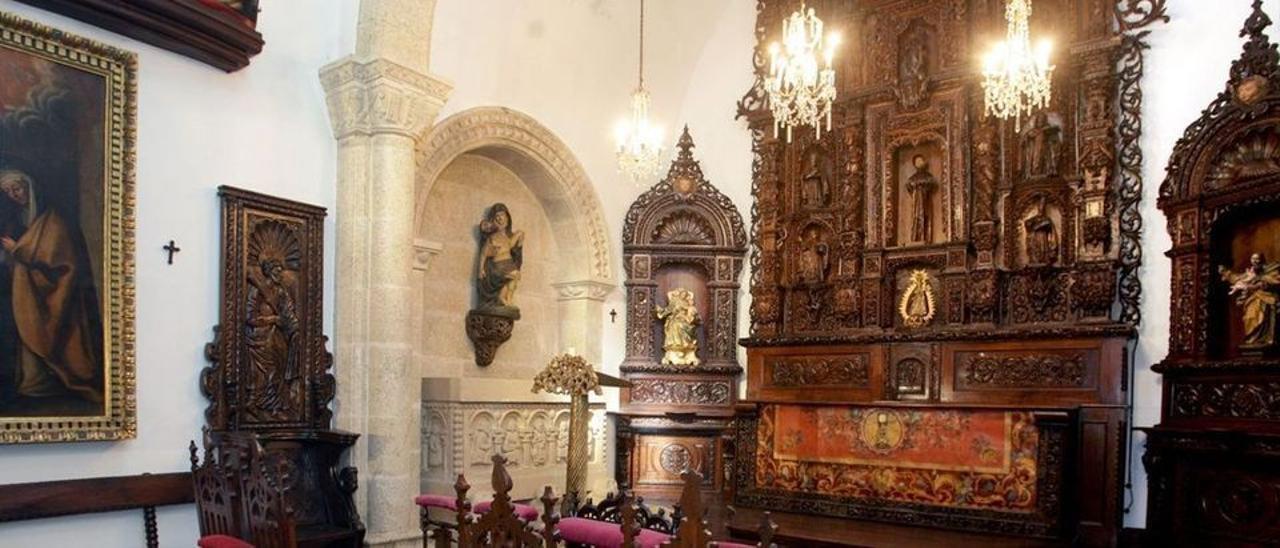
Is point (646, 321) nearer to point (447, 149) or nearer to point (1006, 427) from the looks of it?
point (447, 149)

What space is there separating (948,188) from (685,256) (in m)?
2.79

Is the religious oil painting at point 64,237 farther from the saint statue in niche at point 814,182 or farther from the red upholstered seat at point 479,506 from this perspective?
the saint statue in niche at point 814,182

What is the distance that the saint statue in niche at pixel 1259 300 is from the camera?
7035mm

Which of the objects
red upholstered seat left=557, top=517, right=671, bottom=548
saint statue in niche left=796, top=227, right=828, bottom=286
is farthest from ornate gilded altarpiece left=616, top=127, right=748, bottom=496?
red upholstered seat left=557, top=517, right=671, bottom=548

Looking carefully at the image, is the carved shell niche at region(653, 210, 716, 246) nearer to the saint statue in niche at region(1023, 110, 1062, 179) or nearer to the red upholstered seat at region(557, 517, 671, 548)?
the saint statue in niche at region(1023, 110, 1062, 179)

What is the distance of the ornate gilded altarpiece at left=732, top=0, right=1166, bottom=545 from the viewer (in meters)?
7.77

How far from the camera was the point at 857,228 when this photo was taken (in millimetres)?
9547

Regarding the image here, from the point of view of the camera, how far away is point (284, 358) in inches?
268

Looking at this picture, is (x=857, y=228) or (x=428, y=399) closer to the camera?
(x=428, y=399)

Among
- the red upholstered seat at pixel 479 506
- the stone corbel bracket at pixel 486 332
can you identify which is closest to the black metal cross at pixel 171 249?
the red upholstered seat at pixel 479 506

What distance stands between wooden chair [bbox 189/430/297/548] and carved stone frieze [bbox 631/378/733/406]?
5773mm

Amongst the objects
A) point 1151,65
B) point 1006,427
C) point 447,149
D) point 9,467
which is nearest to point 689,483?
point 9,467

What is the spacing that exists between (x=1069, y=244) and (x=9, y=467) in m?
7.76

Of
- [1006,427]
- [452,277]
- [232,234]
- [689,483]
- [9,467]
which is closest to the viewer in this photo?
[689,483]
